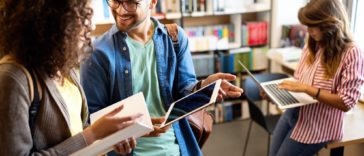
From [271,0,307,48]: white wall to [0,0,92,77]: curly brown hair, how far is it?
9.11ft

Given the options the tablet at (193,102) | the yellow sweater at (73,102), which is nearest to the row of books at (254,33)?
the tablet at (193,102)

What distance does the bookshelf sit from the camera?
3.24m

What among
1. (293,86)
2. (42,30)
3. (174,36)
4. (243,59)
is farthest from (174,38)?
(243,59)

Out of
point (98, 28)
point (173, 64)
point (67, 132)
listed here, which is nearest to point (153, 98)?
point (173, 64)

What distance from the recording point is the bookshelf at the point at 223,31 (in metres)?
3.24

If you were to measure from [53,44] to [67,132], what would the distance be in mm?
242

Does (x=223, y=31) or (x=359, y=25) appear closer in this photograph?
(x=359, y=25)

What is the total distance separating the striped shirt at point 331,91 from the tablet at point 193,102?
864 millimetres

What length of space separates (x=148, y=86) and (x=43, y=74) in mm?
495

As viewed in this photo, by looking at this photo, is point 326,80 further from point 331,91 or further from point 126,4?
point 126,4

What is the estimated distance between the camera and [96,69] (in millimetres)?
1228

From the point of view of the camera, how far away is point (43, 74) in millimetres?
869

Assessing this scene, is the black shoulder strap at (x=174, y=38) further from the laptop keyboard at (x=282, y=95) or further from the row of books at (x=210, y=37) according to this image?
the row of books at (x=210, y=37)

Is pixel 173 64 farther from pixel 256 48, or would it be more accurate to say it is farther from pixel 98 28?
pixel 256 48
